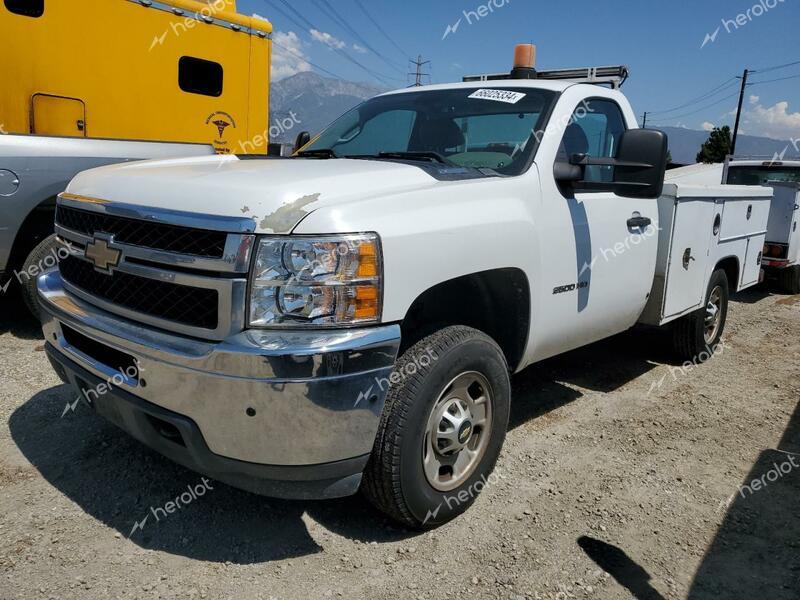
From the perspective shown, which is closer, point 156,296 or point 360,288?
point 360,288

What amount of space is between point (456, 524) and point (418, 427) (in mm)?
666

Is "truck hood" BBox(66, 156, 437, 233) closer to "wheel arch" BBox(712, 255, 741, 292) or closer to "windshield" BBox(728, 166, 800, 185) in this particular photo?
"wheel arch" BBox(712, 255, 741, 292)

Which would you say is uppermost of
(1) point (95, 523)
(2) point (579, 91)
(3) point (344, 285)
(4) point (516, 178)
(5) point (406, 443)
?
(2) point (579, 91)

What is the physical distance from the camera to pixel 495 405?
2924 mm

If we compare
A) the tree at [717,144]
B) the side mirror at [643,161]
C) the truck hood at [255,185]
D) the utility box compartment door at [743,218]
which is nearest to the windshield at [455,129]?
the side mirror at [643,161]

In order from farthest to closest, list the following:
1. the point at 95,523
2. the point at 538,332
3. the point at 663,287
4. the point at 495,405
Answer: the point at 663,287, the point at 538,332, the point at 495,405, the point at 95,523

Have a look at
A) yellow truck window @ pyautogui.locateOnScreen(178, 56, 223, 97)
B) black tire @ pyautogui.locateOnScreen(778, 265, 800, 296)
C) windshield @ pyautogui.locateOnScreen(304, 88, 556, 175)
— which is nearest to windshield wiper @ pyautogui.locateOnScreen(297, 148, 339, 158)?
windshield @ pyautogui.locateOnScreen(304, 88, 556, 175)

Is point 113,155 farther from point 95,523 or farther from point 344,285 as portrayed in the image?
point 344,285

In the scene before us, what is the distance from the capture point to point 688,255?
448 cm

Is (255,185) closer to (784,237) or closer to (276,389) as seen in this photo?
(276,389)

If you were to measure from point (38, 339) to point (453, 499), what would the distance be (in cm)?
369

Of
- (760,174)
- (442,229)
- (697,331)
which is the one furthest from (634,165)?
(760,174)

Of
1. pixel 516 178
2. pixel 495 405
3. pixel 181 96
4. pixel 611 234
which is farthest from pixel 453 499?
pixel 181 96

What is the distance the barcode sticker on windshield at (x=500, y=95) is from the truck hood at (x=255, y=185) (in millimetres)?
954
